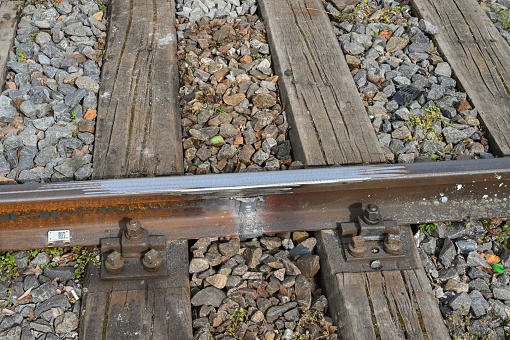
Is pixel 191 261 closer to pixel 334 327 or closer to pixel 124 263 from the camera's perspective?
pixel 124 263

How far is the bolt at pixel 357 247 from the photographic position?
10.4ft

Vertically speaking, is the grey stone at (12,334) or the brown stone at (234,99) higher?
the grey stone at (12,334)

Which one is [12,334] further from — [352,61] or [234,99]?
[352,61]

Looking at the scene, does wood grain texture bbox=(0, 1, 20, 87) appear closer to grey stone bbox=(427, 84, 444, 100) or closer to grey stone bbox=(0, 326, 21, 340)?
grey stone bbox=(0, 326, 21, 340)

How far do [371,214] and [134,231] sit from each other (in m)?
1.23

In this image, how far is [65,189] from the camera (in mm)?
3125

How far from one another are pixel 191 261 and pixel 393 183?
3.79ft

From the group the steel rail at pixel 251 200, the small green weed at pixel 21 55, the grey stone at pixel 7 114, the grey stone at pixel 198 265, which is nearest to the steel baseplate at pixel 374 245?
the steel rail at pixel 251 200

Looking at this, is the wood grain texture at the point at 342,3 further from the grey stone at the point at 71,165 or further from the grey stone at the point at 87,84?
the grey stone at the point at 71,165

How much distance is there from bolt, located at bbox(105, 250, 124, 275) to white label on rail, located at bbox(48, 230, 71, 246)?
30 centimetres

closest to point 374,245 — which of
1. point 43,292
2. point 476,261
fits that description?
point 476,261

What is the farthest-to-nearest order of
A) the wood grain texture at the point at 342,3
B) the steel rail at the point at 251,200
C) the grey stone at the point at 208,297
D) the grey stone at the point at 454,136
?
the wood grain texture at the point at 342,3
the grey stone at the point at 454,136
the steel rail at the point at 251,200
the grey stone at the point at 208,297

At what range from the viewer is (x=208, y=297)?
306 cm

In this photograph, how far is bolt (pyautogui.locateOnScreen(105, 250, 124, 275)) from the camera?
3037 millimetres
